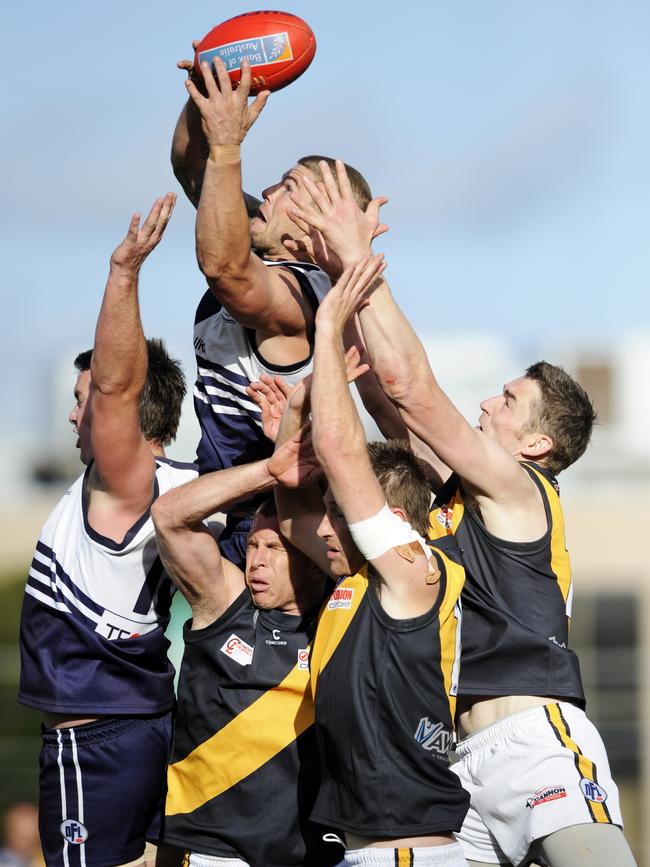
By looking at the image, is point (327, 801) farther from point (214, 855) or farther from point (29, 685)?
point (29, 685)

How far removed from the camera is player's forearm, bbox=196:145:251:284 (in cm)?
494

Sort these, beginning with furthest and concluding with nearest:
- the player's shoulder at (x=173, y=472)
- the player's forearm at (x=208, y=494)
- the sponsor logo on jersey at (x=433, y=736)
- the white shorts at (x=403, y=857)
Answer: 1. the player's shoulder at (x=173, y=472)
2. the player's forearm at (x=208, y=494)
3. the sponsor logo on jersey at (x=433, y=736)
4. the white shorts at (x=403, y=857)

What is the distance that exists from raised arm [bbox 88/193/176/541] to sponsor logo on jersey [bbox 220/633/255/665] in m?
0.75

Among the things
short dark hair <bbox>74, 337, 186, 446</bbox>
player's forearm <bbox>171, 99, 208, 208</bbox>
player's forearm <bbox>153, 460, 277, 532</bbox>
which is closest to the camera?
player's forearm <bbox>153, 460, 277, 532</bbox>

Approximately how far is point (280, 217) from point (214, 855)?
8.97 feet

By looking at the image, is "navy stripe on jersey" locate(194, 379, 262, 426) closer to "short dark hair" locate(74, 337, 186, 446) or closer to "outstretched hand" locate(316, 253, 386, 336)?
"short dark hair" locate(74, 337, 186, 446)

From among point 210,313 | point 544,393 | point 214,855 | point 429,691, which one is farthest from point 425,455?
point 214,855

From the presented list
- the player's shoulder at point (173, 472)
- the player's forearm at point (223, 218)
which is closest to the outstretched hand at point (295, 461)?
the player's forearm at point (223, 218)

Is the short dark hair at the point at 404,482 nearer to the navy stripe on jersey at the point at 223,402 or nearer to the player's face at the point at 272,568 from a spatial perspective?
the player's face at the point at 272,568

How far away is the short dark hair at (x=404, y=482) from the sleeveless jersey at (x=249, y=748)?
0.82 metres

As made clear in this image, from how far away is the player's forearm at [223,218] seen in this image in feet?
16.2

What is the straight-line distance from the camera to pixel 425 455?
606cm

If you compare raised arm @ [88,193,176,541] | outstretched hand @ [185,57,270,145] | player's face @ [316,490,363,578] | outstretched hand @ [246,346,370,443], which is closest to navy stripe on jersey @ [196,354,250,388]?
outstretched hand @ [246,346,370,443]

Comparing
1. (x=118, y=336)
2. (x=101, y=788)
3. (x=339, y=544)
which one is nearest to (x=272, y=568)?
(x=339, y=544)
